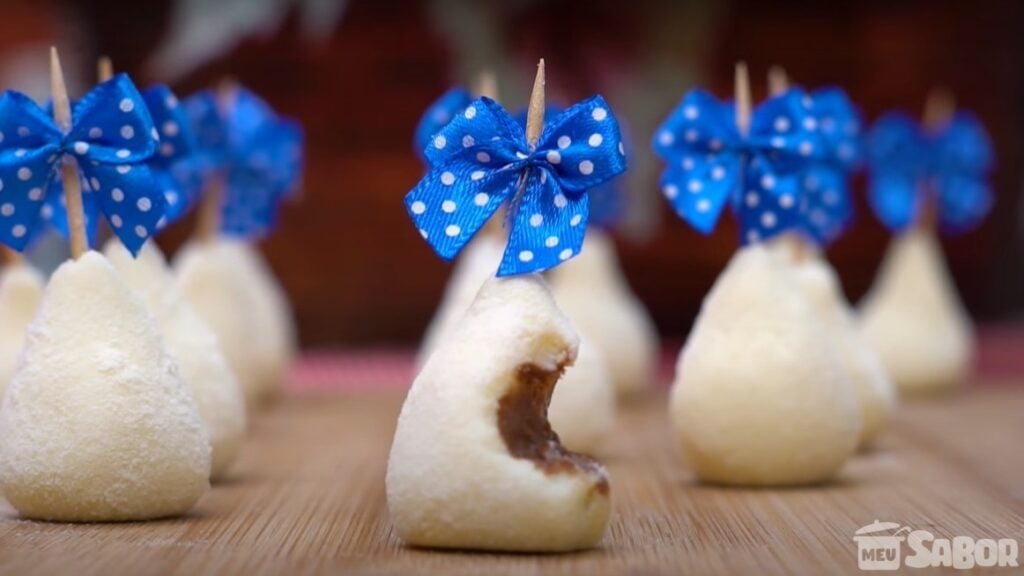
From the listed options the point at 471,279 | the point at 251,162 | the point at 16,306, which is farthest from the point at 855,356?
the point at 16,306

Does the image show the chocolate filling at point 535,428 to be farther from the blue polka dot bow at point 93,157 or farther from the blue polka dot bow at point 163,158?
the blue polka dot bow at point 163,158

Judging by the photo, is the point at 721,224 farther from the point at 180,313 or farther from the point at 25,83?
the point at 180,313

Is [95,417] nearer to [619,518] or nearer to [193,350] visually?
[193,350]

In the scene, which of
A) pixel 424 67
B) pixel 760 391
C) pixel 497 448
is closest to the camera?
pixel 497 448

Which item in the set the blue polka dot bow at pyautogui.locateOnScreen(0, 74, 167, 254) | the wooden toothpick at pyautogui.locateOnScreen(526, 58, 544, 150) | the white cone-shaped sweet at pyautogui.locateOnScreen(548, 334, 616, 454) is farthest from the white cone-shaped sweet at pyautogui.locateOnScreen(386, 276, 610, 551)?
the white cone-shaped sweet at pyautogui.locateOnScreen(548, 334, 616, 454)

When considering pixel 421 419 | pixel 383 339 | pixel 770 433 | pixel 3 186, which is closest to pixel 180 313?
pixel 3 186

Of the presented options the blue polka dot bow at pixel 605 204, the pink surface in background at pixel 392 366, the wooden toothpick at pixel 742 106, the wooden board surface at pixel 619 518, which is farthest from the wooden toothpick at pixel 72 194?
the pink surface in background at pixel 392 366

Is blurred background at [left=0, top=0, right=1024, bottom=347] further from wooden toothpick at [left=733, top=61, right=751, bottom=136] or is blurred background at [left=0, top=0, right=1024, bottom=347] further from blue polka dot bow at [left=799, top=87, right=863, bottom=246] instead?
wooden toothpick at [left=733, top=61, right=751, bottom=136]
